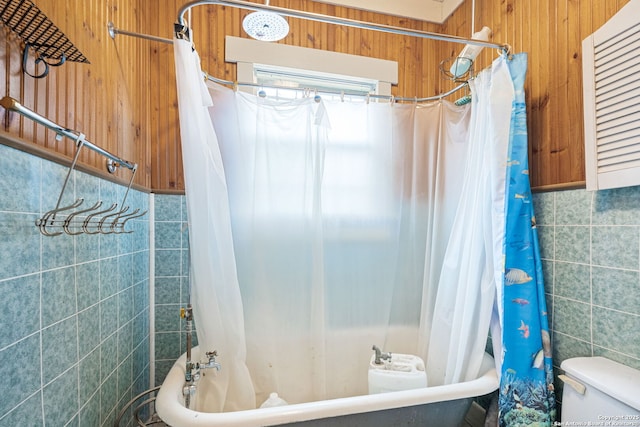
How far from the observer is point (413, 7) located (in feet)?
7.99

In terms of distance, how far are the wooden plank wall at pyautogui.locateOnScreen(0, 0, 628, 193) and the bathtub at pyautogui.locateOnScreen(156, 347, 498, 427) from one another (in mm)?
971

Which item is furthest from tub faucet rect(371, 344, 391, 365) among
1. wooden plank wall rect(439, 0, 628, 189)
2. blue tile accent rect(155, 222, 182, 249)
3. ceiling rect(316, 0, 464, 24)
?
ceiling rect(316, 0, 464, 24)

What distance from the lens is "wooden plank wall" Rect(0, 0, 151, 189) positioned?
2.76ft

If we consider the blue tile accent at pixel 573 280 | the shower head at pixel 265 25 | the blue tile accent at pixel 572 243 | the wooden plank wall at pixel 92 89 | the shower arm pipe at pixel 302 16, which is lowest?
the blue tile accent at pixel 573 280

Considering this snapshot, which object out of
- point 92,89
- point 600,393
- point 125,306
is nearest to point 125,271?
point 125,306

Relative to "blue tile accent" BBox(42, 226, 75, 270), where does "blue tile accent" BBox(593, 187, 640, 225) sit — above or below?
above

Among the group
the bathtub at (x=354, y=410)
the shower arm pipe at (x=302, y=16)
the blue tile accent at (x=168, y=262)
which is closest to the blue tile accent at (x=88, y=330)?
the bathtub at (x=354, y=410)

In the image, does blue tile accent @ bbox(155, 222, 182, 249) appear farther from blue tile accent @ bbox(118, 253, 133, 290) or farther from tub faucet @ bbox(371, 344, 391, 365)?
tub faucet @ bbox(371, 344, 391, 365)

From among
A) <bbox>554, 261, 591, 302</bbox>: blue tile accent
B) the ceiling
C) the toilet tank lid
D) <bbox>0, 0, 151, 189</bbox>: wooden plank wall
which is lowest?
the toilet tank lid

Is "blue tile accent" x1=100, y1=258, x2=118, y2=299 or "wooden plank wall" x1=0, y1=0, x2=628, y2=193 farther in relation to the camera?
"blue tile accent" x1=100, y1=258, x2=118, y2=299

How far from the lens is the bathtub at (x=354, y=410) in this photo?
1154mm

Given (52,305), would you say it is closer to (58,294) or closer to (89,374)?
(58,294)

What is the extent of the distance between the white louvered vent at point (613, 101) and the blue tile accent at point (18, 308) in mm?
1976

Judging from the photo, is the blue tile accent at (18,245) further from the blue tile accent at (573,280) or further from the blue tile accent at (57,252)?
the blue tile accent at (573,280)
